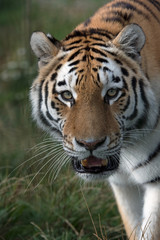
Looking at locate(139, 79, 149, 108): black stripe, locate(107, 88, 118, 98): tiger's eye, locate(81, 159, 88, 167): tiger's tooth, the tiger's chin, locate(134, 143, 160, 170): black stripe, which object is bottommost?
locate(134, 143, 160, 170): black stripe

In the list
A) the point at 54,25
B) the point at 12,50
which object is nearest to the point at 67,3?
the point at 54,25

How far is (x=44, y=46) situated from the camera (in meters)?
3.47

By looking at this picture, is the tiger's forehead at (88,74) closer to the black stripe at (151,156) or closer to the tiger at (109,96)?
the tiger at (109,96)

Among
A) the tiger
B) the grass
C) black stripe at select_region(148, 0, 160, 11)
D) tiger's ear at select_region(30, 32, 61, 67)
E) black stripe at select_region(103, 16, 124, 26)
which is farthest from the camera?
the grass

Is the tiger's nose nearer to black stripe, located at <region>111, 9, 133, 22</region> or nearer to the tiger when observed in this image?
the tiger

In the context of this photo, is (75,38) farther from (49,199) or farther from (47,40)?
(49,199)

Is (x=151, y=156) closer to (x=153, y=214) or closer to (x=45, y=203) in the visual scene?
(x=153, y=214)

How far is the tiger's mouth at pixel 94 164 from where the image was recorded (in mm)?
3280

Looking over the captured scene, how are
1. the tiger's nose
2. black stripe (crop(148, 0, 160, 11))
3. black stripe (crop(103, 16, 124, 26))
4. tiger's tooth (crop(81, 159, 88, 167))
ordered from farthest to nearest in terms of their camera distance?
1. black stripe (crop(148, 0, 160, 11))
2. black stripe (crop(103, 16, 124, 26))
3. tiger's tooth (crop(81, 159, 88, 167))
4. the tiger's nose

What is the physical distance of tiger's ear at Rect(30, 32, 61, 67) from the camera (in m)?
3.45

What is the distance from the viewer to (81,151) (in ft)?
10.3

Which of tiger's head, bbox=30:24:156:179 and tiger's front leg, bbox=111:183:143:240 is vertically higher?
tiger's head, bbox=30:24:156:179

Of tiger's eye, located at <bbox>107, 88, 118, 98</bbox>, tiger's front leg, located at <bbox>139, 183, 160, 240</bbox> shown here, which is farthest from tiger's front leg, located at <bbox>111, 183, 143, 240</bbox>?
tiger's eye, located at <bbox>107, 88, 118, 98</bbox>

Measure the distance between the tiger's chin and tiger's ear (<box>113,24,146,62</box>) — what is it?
0.68 metres
